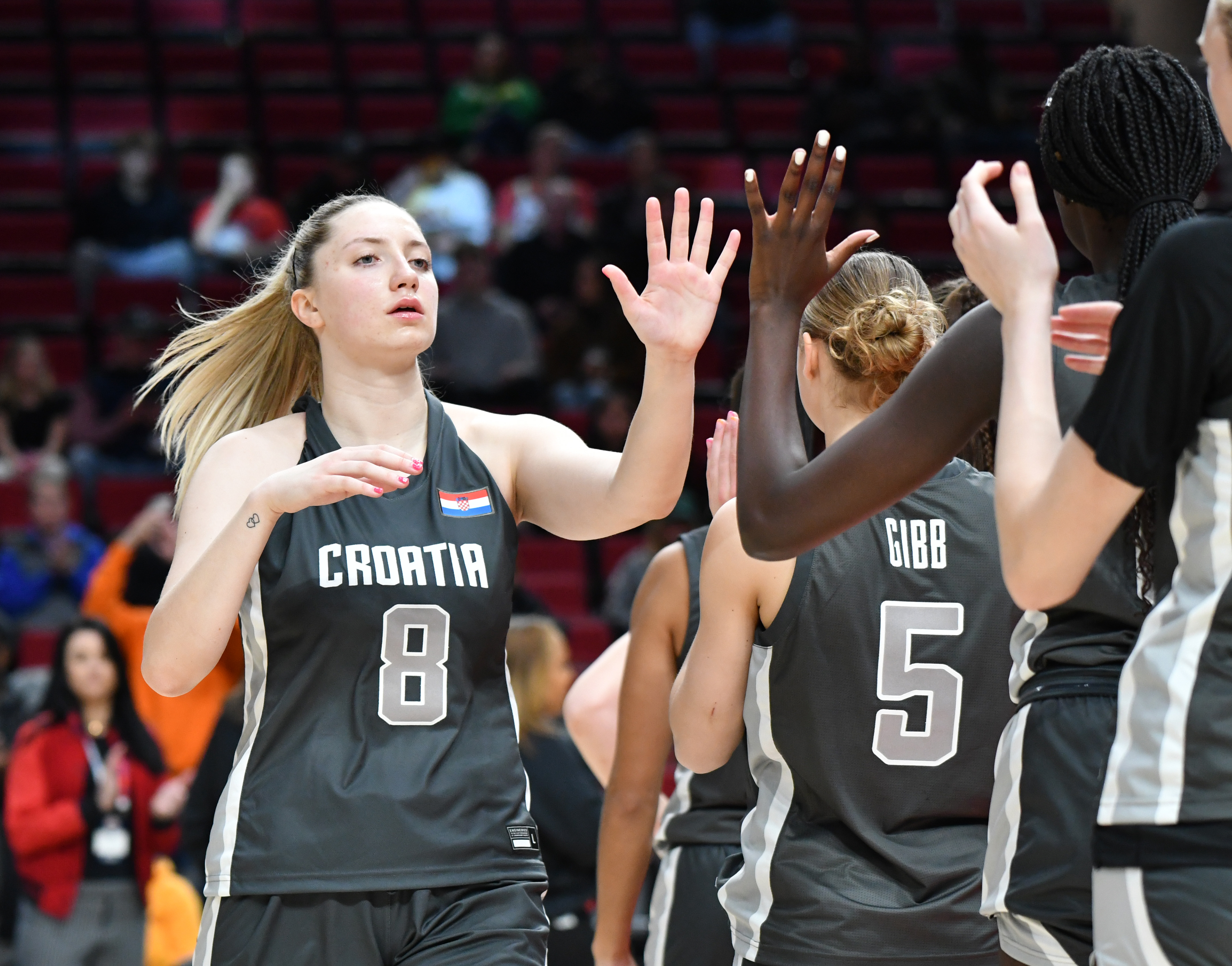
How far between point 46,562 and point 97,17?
20.5ft

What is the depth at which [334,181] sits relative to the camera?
10992 millimetres

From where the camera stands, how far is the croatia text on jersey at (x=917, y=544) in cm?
264

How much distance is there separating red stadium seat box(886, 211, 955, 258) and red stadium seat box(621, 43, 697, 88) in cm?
290

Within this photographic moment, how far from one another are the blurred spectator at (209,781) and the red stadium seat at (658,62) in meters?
8.65

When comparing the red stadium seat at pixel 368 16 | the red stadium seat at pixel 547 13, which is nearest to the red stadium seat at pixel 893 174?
the red stadium seat at pixel 547 13

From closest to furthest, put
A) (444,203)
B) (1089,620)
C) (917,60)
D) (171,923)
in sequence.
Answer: (1089,620), (171,923), (444,203), (917,60)

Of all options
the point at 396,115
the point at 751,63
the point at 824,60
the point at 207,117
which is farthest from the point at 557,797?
the point at 824,60

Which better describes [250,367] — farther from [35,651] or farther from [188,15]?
[188,15]

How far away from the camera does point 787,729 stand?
8.52 ft

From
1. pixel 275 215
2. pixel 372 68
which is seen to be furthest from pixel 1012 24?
pixel 275 215

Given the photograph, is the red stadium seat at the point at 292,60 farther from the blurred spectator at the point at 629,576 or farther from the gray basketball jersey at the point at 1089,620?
the gray basketball jersey at the point at 1089,620

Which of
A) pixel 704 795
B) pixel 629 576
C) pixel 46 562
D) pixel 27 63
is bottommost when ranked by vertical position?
pixel 629 576

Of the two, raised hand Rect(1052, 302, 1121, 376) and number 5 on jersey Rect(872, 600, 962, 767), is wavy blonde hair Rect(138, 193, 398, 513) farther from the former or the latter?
raised hand Rect(1052, 302, 1121, 376)

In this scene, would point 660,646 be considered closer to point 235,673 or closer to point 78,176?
point 235,673
